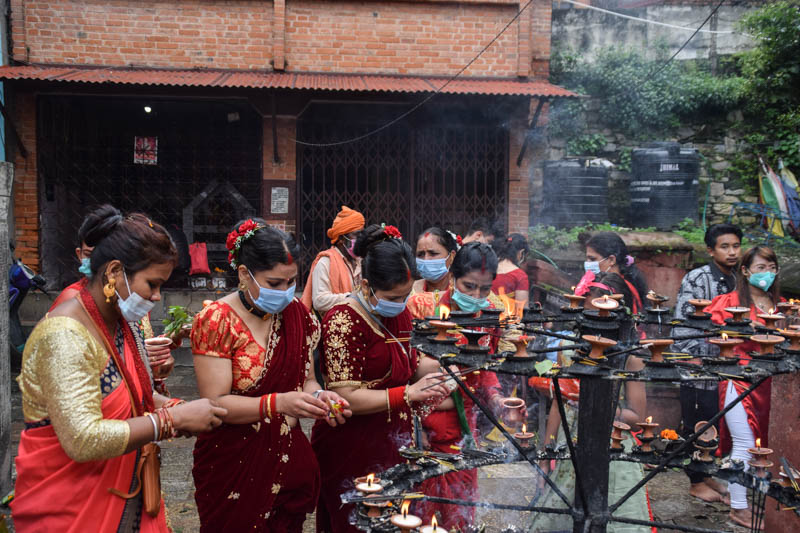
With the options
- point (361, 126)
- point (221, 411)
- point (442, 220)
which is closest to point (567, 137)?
point (442, 220)

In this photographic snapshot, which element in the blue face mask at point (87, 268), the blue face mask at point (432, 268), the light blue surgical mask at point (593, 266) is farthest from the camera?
the light blue surgical mask at point (593, 266)

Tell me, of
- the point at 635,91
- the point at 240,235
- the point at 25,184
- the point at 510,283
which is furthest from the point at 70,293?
the point at 635,91

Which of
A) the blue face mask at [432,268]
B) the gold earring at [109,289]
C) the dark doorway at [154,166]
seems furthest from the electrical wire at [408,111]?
the gold earring at [109,289]

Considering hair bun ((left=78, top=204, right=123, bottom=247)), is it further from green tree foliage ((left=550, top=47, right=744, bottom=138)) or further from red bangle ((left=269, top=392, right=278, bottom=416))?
green tree foliage ((left=550, top=47, right=744, bottom=138))

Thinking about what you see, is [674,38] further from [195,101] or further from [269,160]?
[195,101]

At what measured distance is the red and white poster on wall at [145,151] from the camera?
9.86 meters

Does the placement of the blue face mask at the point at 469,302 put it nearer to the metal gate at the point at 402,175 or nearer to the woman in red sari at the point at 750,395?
the woman in red sari at the point at 750,395

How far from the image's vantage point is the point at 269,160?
964 centimetres

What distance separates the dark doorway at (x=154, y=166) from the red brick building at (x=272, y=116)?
22 millimetres

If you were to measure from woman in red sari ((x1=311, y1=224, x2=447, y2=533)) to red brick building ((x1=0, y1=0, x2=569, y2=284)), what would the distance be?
250 inches

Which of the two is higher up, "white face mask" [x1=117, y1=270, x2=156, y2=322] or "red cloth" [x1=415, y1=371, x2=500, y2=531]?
"white face mask" [x1=117, y1=270, x2=156, y2=322]

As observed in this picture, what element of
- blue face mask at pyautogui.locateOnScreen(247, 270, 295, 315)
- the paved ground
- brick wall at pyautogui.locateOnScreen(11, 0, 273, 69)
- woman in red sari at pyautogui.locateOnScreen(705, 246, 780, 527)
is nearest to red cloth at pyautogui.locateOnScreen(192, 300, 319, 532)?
blue face mask at pyautogui.locateOnScreen(247, 270, 295, 315)

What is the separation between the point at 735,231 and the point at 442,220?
5313 millimetres

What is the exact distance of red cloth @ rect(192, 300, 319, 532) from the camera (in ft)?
8.99
